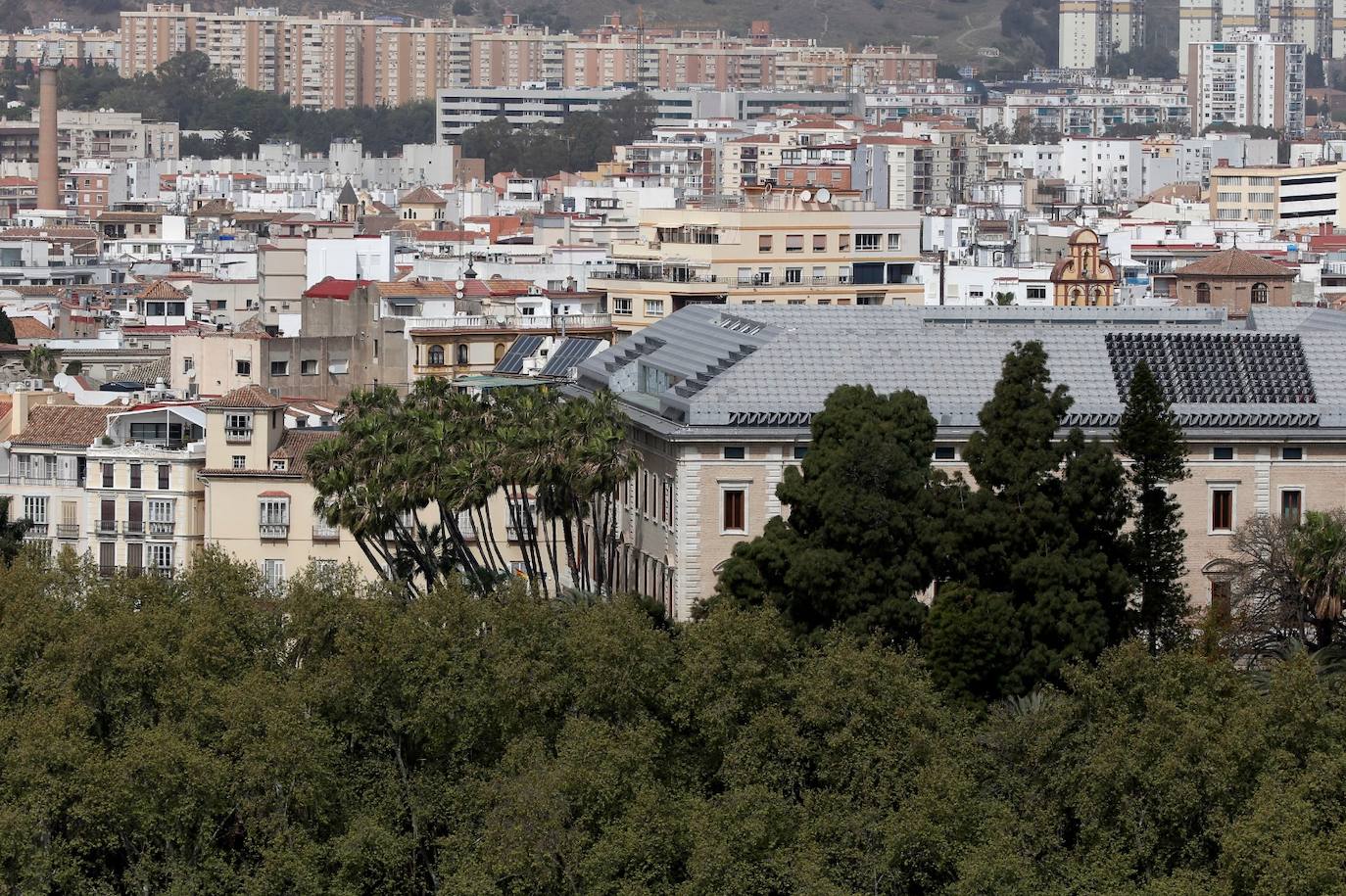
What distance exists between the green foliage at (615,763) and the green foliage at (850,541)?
1372 millimetres

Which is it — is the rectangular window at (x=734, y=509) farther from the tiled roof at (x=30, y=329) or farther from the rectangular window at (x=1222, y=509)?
the tiled roof at (x=30, y=329)

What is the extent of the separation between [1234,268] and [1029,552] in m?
60.2

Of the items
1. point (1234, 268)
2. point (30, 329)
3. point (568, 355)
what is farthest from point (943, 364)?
point (1234, 268)

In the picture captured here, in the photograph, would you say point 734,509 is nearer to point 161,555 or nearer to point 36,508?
point 161,555

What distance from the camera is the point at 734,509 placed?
56438 mm

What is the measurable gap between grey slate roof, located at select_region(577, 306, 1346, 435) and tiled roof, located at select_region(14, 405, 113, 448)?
11.9m

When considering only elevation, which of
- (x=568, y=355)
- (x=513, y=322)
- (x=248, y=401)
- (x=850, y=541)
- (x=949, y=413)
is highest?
(x=513, y=322)

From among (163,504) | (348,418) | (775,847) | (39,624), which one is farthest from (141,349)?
(775,847)

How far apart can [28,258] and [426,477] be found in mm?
88024

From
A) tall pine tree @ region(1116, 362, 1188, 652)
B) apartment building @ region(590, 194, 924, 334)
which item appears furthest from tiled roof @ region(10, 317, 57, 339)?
tall pine tree @ region(1116, 362, 1188, 652)

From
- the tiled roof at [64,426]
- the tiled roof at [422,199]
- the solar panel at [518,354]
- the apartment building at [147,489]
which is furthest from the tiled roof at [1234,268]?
the tiled roof at [422,199]

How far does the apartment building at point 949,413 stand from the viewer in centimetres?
5641

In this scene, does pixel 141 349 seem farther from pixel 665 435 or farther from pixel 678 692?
pixel 678 692

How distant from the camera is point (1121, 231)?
14575cm
